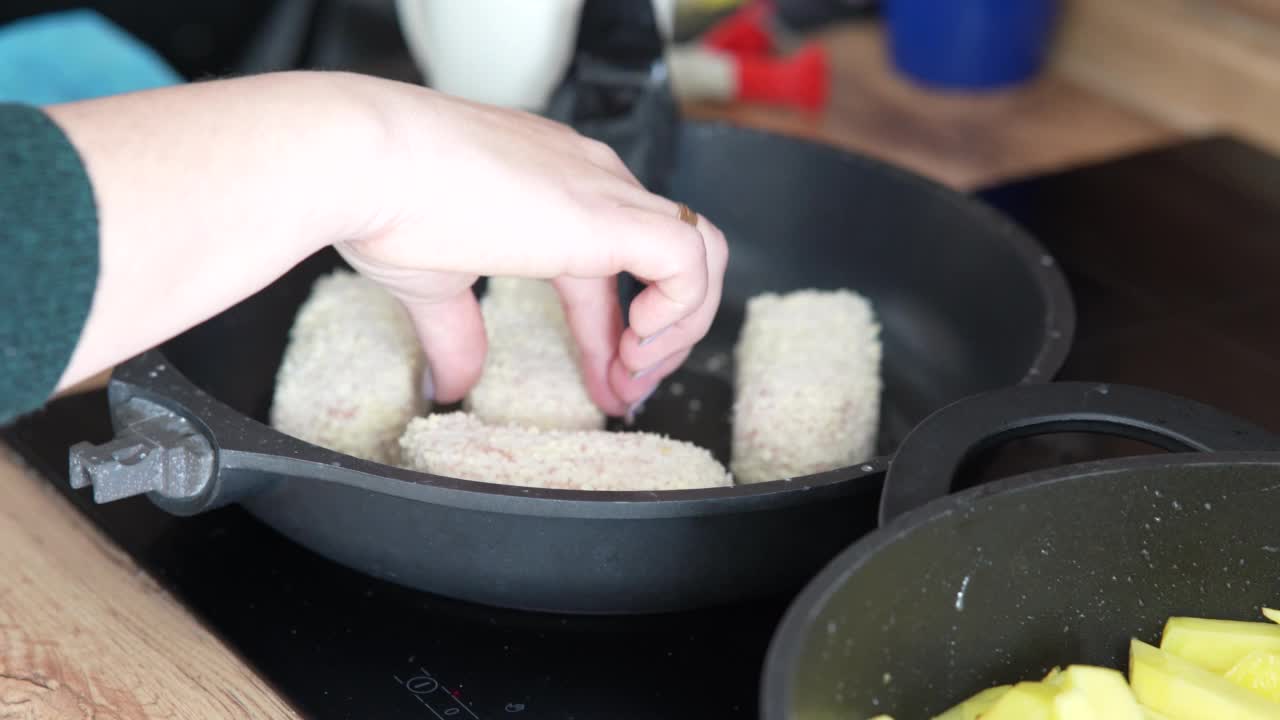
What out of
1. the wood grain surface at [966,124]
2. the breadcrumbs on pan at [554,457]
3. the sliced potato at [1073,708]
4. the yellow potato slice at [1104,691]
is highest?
the sliced potato at [1073,708]

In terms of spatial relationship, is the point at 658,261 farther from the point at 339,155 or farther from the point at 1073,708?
the point at 1073,708

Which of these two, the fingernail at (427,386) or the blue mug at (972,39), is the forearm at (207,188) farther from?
the blue mug at (972,39)

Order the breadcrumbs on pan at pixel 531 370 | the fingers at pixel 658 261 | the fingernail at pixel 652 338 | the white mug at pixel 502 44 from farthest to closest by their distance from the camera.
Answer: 1. the white mug at pixel 502 44
2. the breadcrumbs on pan at pixel 531 370
3. the fingernail at pixel 652 338
4. the fingers at pixel 658 261

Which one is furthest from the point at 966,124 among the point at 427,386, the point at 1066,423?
the point at 1066,423

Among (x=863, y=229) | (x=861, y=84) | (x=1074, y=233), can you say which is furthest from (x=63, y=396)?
(x=861, y=84)

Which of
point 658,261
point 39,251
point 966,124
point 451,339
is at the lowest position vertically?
point 966,124

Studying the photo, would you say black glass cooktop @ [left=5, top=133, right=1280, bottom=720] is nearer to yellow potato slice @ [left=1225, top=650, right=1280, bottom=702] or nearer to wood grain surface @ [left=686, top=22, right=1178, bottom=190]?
yellow potato slice @ [left=1225, top=650, right=1280, bottom=702]

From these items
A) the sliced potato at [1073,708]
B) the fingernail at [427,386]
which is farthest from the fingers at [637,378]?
the sliced potato at [1073,708]

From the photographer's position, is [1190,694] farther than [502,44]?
No
